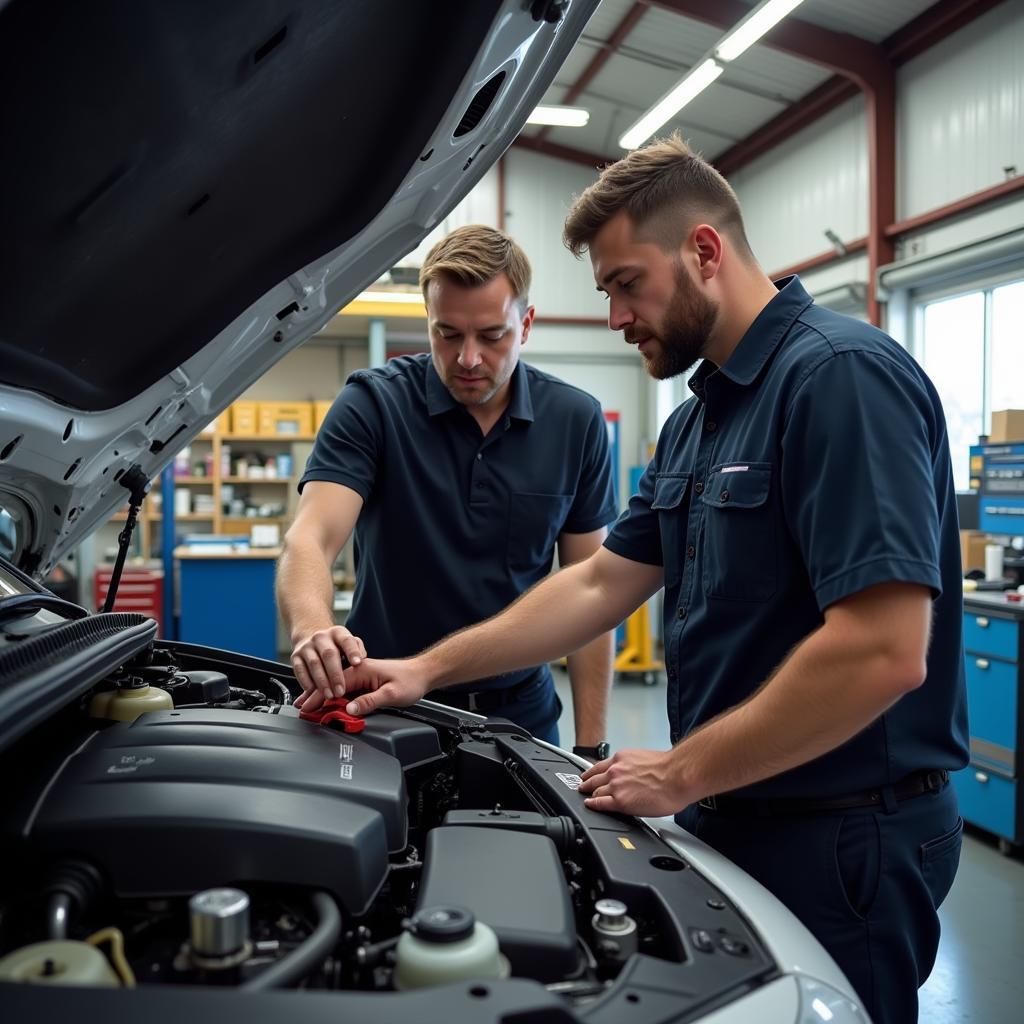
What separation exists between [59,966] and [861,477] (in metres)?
0.87

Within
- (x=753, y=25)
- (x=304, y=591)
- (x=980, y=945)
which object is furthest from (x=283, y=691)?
(x=753, y=25)

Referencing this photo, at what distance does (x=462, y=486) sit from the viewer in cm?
186

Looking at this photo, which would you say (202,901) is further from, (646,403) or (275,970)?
(646,403)

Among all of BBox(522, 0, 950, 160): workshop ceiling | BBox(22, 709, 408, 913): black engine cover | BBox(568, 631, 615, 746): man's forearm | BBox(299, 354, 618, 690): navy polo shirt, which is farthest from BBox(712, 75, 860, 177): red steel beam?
BBox(22, 709, 408, 913): black engine cover

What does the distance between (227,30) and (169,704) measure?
0.83m

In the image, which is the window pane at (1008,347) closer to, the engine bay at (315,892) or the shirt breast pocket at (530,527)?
the shirt breast pocket at (530,527)

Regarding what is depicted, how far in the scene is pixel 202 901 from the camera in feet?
2.18

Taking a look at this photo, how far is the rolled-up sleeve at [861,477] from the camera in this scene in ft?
3.10

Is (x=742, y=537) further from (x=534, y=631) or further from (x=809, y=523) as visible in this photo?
(x=534, y=631)

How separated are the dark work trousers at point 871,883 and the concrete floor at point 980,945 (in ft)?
4.82

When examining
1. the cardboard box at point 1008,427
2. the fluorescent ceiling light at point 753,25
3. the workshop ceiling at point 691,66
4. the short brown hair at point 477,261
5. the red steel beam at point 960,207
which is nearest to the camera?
the short brown hair at point 477,261

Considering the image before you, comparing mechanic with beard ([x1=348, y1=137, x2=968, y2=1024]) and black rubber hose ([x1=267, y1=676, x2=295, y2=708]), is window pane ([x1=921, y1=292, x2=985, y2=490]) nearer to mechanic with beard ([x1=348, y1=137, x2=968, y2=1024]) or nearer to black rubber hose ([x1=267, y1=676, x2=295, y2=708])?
mechanic with beard ([x1=348, y1=137, x2=968, y2=1024])

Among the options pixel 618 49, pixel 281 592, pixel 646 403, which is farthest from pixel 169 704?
pixel 646 403

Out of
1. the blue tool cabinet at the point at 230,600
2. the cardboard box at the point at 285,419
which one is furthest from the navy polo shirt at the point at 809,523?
the cardboard box at the point at 285,419
